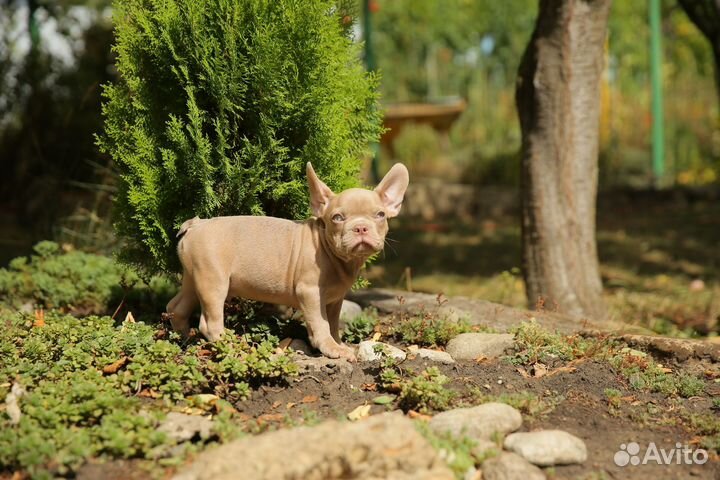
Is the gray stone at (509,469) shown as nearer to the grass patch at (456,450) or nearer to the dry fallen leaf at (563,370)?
the grass patch at (456,450)

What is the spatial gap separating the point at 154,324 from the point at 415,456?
2768 millimetres

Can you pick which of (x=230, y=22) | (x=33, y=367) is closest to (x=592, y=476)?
(x=33, y=367)

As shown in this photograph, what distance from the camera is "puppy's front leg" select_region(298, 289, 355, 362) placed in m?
4.83

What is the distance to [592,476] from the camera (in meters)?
3.83

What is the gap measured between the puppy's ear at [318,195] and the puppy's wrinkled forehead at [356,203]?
0.35ft

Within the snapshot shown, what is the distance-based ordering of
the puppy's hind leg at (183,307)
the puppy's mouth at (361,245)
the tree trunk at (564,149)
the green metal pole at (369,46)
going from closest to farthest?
the puppy's mouth at (361,245) < the puppy's hind leg at (183,307) < the tree trunk at (564,149) < the green metal pole at (369,46)

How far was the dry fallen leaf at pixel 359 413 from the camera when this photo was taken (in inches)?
169

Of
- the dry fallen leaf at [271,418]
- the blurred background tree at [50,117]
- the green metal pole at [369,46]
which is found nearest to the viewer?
the dry fallen leaf at [271,418]

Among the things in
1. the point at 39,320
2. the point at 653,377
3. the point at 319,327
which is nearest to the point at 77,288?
the point at 39,320

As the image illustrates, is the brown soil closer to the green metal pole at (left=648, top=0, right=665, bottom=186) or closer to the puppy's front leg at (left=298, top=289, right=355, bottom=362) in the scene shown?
the puppy's front leg at (left=298, top=289, right=355, bottom=362)

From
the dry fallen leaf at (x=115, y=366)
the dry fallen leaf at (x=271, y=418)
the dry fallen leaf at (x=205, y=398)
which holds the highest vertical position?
the dry fallen leaf at (x=115, y=366)

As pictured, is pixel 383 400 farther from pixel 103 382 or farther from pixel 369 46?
pixel 369 46

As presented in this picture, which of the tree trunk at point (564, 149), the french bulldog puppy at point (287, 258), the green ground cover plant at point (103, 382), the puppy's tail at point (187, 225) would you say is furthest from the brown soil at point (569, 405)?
the tree trunk at point (564, 149)

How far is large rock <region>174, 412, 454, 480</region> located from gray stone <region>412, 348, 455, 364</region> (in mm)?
1536
